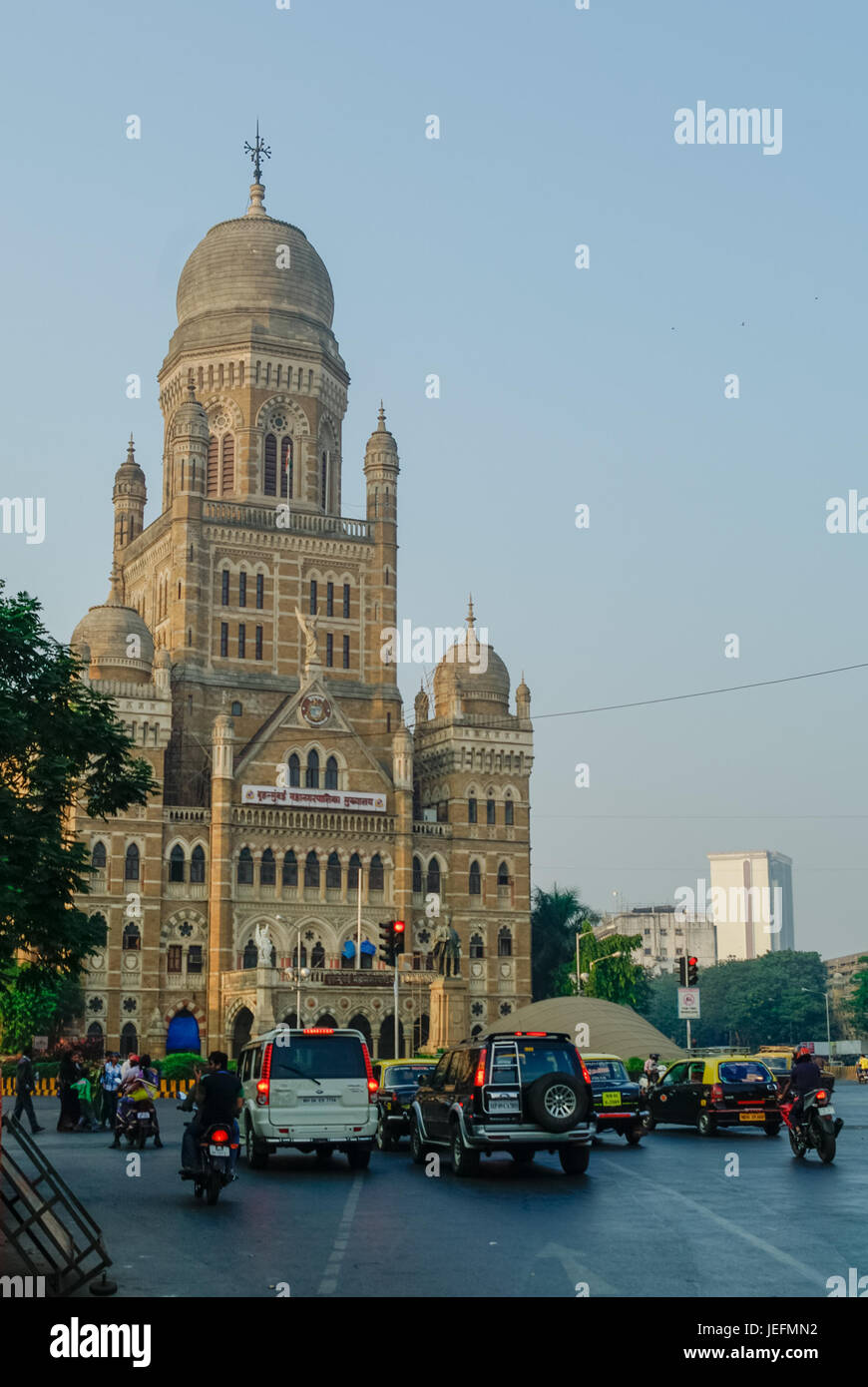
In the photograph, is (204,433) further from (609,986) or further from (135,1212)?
(135,1212)

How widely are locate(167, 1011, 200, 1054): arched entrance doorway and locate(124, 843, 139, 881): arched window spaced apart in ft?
20.2

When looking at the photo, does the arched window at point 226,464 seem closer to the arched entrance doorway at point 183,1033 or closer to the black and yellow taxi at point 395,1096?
the arched entrance doorway at point 183,1033

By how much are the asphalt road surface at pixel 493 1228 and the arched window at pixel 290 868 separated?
48.3m

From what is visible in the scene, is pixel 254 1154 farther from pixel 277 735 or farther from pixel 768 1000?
pixel 768 1000

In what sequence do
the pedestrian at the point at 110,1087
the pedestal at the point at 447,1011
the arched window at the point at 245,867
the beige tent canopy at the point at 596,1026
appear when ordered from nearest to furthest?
the pedestrian at the point at 110,1087 < the beige tent canopy at the point at 596,1026 < the pedestal at the point at 447,1011 < the arched window at the point at 245,867

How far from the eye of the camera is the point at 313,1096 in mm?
Result: 25891

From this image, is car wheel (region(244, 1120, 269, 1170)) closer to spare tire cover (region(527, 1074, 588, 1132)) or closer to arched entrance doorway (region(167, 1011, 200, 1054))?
spare tire cover (region(527, 1074, 588, 1132))

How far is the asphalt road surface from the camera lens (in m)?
13.8

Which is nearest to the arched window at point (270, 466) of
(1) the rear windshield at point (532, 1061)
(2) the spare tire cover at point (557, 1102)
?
(1) the rear windshield at point (532, 1061)

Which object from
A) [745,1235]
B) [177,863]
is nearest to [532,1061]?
[745,1235]

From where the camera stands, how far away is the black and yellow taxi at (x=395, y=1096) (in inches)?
1272

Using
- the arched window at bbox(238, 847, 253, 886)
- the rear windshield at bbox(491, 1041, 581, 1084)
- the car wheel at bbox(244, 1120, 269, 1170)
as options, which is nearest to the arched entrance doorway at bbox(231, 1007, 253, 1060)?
the arched window at bbox(238, 847, 253, 886)

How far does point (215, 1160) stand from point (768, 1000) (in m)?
138

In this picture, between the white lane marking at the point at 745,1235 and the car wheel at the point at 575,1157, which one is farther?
the car wheel at the point at 575,1157
